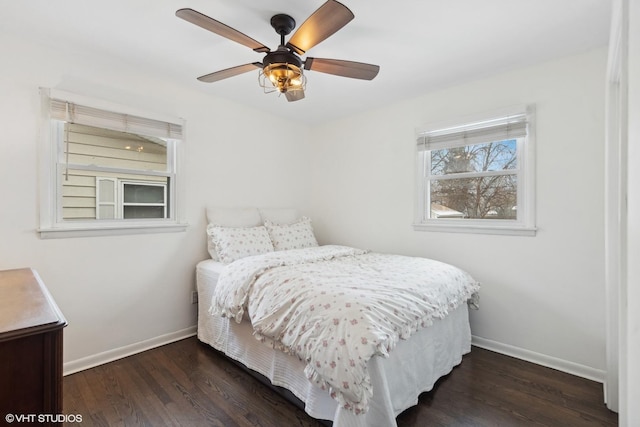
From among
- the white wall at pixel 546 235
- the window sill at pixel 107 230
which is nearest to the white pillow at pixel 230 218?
the window sill at pixel 107 230

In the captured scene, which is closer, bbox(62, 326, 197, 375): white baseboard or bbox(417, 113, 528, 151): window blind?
bbox(62, 326, 197, 375): white baseboard

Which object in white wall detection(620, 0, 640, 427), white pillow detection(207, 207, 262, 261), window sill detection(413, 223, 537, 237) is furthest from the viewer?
white pillow detection(207, 207, 262, 261)

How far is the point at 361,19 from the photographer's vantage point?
1.90m

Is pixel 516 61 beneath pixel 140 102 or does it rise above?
above

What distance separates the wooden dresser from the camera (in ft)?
2.98

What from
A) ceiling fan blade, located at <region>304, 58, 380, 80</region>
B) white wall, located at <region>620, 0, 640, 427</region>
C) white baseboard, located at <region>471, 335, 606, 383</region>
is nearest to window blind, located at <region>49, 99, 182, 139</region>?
ceiling fan blade, located at <region>304, 58, 380, 80</region>

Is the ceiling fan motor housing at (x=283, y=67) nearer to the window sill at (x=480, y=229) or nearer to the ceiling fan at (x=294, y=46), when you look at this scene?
the ceiling fan at (x=294, y=46)

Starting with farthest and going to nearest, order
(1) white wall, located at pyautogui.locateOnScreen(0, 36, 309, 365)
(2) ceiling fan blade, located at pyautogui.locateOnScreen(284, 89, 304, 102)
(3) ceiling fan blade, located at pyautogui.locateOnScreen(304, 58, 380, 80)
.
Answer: (2) ceiling fan blade, located at pyautogui.locateOnScreen(284, 89, 304, 102) < (1) white wall, located at pyautogui.locateOnScreen(0, 36, 309, 365) < (3) ceiling fan blade, located at pyautogui.locateOnScreen(304, 58, 380, 80)

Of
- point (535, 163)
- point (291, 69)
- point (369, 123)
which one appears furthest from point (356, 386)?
point (369, 123)

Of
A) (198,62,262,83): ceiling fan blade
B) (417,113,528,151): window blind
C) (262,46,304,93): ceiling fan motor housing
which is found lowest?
(417,113,528,151): window blind

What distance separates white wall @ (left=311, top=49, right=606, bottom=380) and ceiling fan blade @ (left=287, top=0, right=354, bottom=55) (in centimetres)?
175

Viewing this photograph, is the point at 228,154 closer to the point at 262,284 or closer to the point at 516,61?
the point at 262,284

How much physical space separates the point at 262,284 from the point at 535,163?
2293 mm

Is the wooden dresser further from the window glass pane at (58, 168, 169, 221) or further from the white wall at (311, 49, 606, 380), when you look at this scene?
the white wall at (311, 49, 606, 380)
